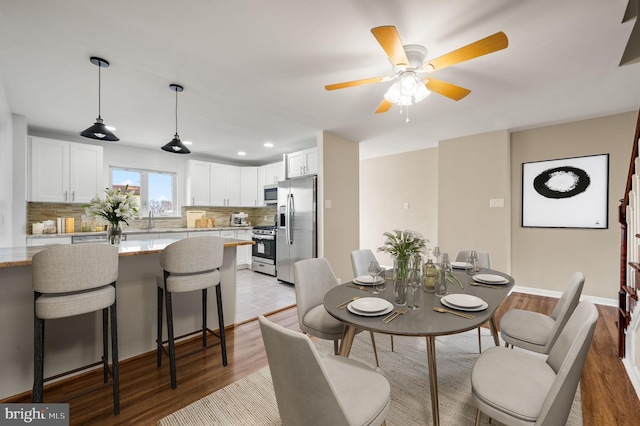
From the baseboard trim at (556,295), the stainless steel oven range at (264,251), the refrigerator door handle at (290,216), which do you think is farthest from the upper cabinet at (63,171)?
the baseboard trim at (556,295)

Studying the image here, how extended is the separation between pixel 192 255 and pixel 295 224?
2616 mm

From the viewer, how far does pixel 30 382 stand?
1883mm

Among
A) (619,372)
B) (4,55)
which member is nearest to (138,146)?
(4,55)

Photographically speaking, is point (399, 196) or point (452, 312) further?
point (399, 196)

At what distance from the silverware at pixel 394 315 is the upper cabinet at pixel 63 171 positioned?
4971 mm

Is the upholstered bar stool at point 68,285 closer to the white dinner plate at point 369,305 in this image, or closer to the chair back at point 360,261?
the white dinner plate at point 369,305

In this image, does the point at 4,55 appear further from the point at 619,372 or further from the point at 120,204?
the point at 619,372

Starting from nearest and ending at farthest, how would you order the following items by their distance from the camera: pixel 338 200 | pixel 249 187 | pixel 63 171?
pixel 63 171 → pixel 338 200 → pixel 249 187

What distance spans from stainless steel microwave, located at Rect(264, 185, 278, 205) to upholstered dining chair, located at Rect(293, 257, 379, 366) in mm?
3524

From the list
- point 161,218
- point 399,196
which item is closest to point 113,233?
point 161,218

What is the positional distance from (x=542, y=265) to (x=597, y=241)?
70cm

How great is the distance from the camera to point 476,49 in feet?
5.23

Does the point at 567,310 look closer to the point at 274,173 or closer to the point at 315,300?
the point at 315,300

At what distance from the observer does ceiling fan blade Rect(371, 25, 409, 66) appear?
1455 millimetres
